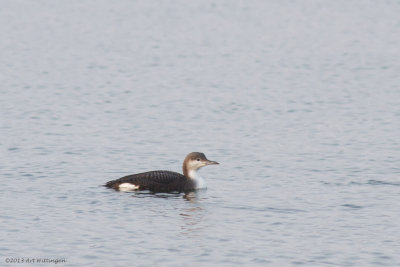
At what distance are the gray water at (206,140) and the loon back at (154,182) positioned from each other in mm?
308

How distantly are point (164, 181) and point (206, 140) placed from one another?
6.40 meters

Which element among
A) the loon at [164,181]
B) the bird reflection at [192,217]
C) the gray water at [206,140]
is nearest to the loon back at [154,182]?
the loon at [164,181]

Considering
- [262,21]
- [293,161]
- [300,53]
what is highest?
[262,21]

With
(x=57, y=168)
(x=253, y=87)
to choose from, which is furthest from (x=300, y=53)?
(x=57, y=168)

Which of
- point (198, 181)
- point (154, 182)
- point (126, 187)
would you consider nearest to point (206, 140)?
point (198, 181)

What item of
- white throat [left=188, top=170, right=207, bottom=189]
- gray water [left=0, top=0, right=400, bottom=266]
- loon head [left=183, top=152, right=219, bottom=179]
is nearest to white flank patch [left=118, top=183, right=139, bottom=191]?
gray water [left=0, top=0, right=400, bottom=266]

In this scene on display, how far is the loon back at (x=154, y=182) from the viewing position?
22.2 meters

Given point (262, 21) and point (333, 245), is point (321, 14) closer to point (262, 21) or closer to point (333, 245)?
point (262, 21)

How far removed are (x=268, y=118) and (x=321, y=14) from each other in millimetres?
34249

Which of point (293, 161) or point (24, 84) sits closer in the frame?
point (293, 161)

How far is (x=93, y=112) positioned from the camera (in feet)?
109

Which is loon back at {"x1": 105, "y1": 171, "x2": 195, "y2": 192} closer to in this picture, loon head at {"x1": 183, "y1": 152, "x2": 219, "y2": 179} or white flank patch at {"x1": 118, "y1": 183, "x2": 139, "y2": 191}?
white flank patch at {"x1": 118, "y1": 183, "x2": 139, "y2": 191}

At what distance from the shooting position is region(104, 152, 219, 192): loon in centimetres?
2217

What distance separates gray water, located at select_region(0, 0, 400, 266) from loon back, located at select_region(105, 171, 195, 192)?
308 millimetres
